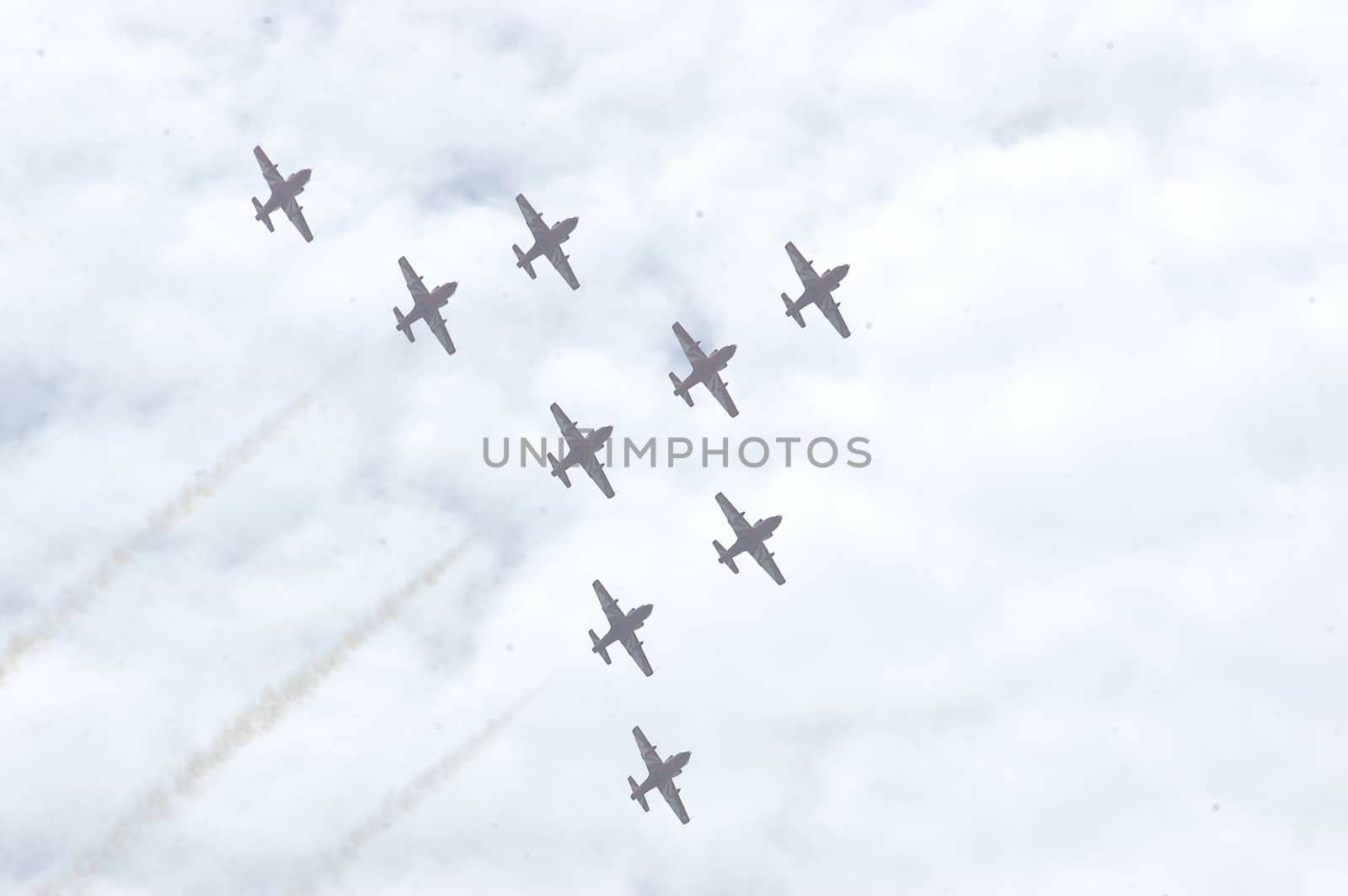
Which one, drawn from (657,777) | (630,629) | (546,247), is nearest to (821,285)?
(546,247)

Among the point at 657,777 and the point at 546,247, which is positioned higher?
the point at 546,247

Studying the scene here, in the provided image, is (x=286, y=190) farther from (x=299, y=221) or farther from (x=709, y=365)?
(x=709, y=365)

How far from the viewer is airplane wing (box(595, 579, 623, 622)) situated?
191250 mm

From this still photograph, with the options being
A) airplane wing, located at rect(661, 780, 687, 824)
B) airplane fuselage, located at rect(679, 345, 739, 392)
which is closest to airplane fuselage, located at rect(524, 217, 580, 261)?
airplane fuselage, located at rect(679, 345, 739, 392)

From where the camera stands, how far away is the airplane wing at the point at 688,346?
190m

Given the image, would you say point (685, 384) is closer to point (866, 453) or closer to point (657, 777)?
point (866, 453)

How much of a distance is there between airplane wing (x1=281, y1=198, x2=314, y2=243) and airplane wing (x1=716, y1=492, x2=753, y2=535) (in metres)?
53.1

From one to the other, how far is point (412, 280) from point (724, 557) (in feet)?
148

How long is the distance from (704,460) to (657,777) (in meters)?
34.7

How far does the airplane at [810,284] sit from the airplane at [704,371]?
7.69m

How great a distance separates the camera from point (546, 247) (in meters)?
192

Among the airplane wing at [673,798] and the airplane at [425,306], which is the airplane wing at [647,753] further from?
the airplane at [425,306]

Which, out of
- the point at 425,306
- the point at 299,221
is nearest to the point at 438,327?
the point at 425,306

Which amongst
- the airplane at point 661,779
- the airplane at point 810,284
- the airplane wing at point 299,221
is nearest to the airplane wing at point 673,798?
the airplane at point 661,779
